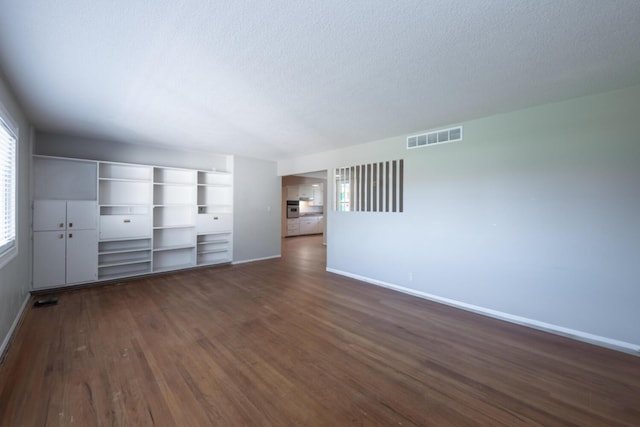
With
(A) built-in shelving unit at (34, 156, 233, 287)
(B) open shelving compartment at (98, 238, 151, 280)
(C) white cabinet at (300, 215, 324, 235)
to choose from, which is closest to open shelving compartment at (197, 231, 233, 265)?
(A) built-in shelving unit at (34, 156, 233, 287)

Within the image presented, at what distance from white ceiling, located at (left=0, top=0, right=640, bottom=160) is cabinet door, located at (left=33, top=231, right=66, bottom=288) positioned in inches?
70.7

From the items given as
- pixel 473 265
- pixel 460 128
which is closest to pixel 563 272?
pixel 473 265

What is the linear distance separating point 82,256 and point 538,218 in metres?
6.65

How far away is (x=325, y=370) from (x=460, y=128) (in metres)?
3.47

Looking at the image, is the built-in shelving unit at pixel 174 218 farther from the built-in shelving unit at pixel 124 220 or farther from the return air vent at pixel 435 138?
the return air vent at pixel 435 138

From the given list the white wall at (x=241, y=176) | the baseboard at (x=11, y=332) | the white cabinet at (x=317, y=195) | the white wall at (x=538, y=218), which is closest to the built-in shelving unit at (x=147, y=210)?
the white wall at (x=241, y=176)

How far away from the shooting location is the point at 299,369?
222cm

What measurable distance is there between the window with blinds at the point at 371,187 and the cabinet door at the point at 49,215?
4627mm

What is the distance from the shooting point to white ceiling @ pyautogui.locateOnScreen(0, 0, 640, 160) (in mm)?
1607

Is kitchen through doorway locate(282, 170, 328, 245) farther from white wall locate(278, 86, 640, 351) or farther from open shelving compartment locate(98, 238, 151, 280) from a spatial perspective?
white wall locate(278, 86, 640, 351)

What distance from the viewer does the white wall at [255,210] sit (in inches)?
247

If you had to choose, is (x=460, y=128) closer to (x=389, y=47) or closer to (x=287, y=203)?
(x=389, y=47)

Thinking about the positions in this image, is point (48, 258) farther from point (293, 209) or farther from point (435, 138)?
point (293, 209)

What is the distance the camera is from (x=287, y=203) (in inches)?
434
